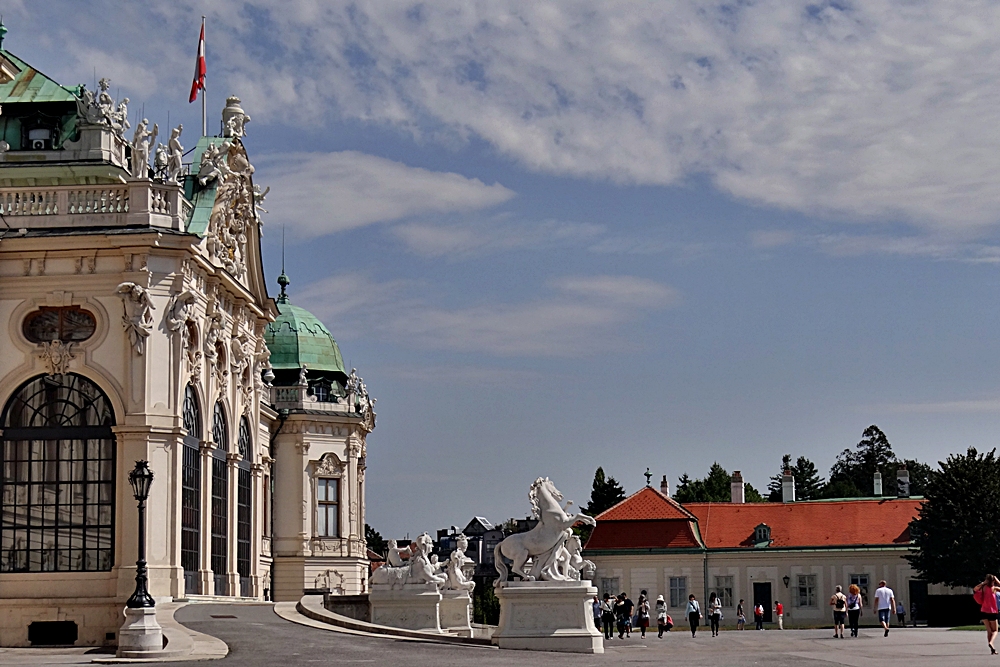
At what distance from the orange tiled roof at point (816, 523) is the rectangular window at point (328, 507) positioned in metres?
22.7

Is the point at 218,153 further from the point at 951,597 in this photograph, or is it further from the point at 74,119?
the point at 951,597

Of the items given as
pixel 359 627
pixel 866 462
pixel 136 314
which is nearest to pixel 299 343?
→ pixel 136 314

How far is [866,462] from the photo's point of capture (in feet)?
428

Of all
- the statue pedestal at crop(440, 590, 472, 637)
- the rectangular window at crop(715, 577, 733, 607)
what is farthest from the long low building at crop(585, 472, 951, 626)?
the statue pedestal at crop(440, 590, 472, 637)

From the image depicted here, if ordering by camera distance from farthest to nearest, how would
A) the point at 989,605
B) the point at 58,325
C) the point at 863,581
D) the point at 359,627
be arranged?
the point at 863,581
the point at 58,325
the point at 359,627
the point at 989,605

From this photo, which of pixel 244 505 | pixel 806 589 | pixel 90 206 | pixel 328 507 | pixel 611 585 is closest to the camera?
pixel 90 206

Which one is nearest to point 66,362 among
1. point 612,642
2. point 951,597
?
point 612,642

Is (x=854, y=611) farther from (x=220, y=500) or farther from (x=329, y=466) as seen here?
(x=329, y=466)

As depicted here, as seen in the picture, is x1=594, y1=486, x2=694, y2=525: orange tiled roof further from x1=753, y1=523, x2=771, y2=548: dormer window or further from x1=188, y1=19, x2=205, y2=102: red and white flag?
x1=188, y1=19, x2=205, y2=102: red and white flag

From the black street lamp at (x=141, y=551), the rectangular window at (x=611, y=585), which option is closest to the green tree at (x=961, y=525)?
the rectangular window at (x=611, y=585)

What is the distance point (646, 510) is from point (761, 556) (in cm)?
599

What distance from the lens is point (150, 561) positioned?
3472 cm

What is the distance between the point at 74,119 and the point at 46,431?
8342 millimetres

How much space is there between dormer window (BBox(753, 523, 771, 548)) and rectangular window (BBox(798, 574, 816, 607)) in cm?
239
